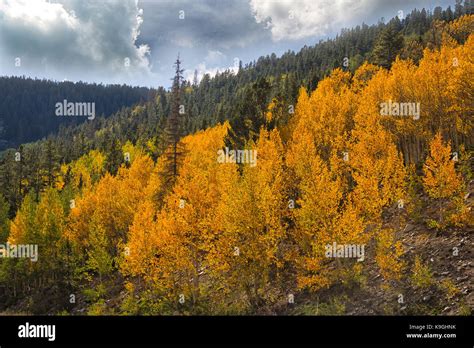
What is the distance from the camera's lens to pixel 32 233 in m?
44.1

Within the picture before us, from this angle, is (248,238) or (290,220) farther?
(290,220)

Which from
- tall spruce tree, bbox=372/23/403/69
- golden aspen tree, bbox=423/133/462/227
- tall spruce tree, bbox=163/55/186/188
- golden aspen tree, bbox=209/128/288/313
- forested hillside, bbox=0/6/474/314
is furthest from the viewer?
tall spruce tree, bbox=372/23/403/69

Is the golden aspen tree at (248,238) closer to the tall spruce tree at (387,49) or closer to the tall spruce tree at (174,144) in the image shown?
the tall spruce tree at (174,144)

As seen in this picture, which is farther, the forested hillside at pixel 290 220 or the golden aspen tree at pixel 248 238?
the golden aspen tree at pixel 248 238

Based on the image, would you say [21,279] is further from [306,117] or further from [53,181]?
[306,117]

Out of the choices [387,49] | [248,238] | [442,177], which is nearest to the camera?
[248,238]

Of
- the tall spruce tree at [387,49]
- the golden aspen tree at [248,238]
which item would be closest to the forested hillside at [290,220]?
the golden aspen tree at [248,238]

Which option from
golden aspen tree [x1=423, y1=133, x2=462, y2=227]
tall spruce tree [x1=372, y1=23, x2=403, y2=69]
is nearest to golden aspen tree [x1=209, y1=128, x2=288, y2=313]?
golden aspen tree [x1=423, y1=133, x2=462, y2=227]

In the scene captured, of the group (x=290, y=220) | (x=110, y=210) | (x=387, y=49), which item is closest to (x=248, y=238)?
(x=290, y=220)

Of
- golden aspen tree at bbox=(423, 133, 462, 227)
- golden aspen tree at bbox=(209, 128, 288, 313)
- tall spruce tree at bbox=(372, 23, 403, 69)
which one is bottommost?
golden aspen tree at bbox=(209, 128, 288, 313)

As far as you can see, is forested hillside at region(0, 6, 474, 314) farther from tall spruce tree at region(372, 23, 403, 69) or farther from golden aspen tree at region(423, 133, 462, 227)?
tall spruce tree at region(372, 23, 403, 69)

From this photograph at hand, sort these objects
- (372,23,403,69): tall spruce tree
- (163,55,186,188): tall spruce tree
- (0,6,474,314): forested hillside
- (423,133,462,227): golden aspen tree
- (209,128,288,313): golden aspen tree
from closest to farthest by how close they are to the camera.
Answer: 1. (0,6,474,314): forested hillside
2. (209,128,288,313): golden aspen tree
3. (423,133,462,227): golden aspen tree
4. (163,55,186,188): tall spruce tree
5. (372,23,403,69): tall spruce tree

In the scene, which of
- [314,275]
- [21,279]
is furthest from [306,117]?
[21,279]

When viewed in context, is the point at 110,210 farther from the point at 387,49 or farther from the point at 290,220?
the point at 387,49
